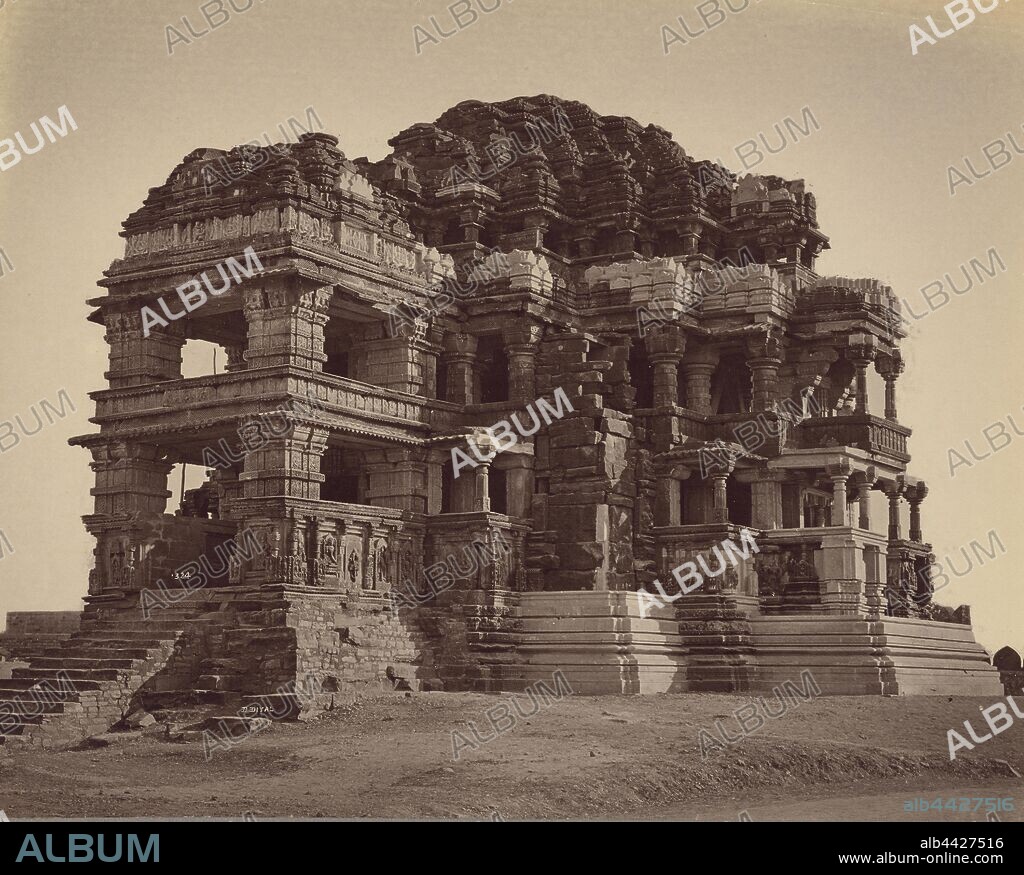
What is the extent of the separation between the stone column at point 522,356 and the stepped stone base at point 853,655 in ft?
26.4

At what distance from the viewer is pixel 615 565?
39.6m

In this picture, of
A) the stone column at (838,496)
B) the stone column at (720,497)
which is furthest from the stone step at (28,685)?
the stone column at (838,496)

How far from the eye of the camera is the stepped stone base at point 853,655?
37906 millimetres

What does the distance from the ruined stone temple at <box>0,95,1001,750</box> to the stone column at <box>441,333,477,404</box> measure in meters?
0.07

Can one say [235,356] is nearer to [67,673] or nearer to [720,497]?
[67,673]

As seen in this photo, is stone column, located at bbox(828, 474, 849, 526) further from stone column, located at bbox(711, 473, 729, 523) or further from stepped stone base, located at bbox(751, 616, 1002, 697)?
stepped stone base, located at bbox(751, 616, 1002, 697)

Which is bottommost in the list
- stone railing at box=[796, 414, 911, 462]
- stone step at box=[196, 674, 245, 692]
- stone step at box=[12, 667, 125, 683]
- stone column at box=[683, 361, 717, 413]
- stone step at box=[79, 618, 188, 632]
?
stone step at box=[196, 674, 245, 692]

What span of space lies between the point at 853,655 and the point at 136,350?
1792 cm

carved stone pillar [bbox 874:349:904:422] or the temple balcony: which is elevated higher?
carved stone pillar [bbox 874:349:904:422]

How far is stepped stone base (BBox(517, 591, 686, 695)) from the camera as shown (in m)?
36.5

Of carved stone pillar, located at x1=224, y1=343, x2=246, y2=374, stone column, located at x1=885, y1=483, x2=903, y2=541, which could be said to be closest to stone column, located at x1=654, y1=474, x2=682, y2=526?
stone column, located at x1=885, y1=483, x2=903, y2=541

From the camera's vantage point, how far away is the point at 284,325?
121ft

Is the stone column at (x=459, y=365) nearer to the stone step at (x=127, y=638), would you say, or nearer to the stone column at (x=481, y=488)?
the stone column at (x=481, y=488)
